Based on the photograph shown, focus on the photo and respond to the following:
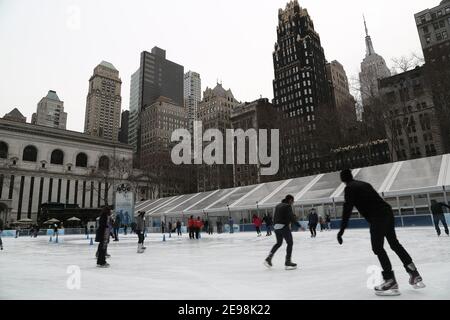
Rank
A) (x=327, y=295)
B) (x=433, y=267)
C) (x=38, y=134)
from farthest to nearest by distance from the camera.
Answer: (x=38, y=134) → (x=433, y=267) → (x=327, y=295)

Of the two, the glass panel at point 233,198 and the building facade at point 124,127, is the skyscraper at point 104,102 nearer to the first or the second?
the building facade at point 124,127

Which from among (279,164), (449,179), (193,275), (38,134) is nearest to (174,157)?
(279,164)

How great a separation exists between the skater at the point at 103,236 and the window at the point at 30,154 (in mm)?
68131

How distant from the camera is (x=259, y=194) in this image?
3103cm

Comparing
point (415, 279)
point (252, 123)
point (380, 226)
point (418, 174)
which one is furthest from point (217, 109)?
point (415, 279)

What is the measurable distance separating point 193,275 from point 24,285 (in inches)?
102

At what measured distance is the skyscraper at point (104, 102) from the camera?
579 ft

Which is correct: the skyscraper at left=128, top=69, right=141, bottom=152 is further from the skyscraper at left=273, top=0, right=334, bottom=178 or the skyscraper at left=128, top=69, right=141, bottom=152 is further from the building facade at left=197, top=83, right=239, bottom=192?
the skyscraper at left=273, top=0, right=334, bottom=178

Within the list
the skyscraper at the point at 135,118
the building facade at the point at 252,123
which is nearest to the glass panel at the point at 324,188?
the building facade at the point at 252,123

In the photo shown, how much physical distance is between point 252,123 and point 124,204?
6716cm

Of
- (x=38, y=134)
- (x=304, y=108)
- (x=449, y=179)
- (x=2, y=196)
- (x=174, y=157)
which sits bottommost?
(x=449, y=179)
